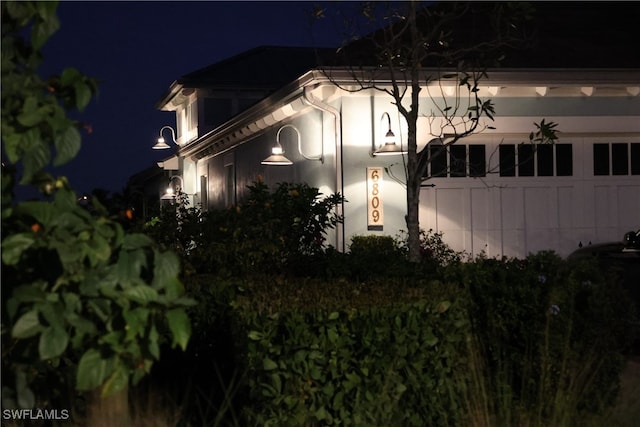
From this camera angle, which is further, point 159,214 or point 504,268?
point 159,214

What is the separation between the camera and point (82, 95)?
3385mm

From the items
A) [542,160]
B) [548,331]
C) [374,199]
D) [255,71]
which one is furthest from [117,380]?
[255,71]

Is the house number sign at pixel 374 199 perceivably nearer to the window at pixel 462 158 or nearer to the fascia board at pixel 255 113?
the window at pixel 462 158

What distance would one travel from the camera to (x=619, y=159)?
14.7 metres

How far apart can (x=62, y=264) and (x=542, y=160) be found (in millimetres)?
12063

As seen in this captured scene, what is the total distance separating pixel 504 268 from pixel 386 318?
6.32 ft

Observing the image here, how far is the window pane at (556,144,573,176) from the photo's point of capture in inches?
572

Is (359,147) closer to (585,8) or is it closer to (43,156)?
(585,8)

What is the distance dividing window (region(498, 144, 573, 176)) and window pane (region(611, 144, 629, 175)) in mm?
682

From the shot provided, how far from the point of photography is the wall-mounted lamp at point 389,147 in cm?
1273

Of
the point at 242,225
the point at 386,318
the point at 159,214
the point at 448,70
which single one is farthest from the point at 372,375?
the point at 448,70

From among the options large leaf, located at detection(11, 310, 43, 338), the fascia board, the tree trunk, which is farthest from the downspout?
large leaf, located at detection(11, 310, 43, 338)

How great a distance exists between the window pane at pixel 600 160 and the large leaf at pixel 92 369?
Result: 12.4 m

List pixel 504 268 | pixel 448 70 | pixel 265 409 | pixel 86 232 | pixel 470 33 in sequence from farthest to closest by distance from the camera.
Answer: pixel 470 33 → pixel 448 70 → pixel 504 268 → pixel 265 409 → pixel 86 232
